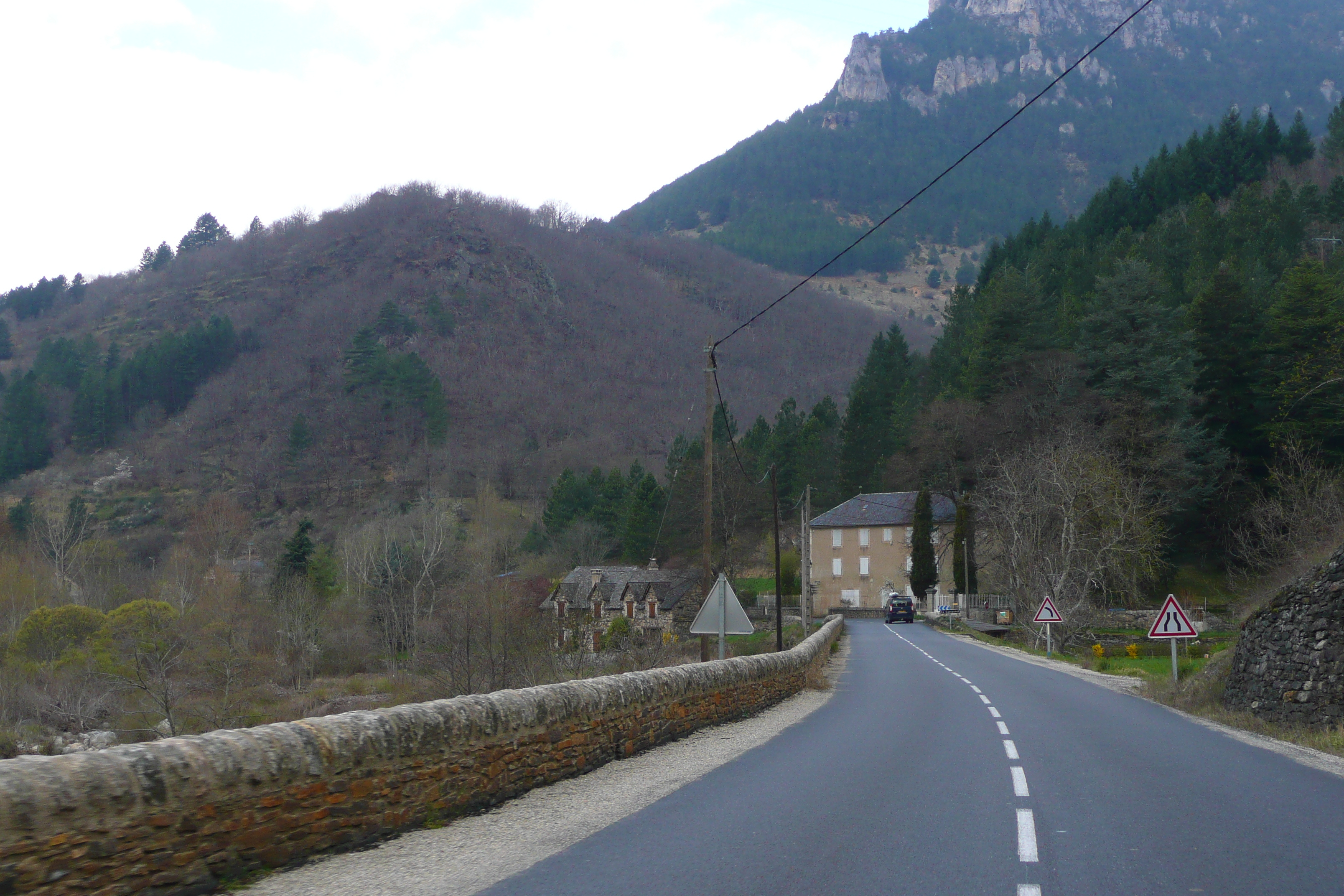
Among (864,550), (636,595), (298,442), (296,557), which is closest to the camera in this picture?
(296,557)

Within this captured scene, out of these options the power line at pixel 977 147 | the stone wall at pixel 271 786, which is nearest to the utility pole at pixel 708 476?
the power line at pixel 977 147

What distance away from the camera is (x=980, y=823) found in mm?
7559

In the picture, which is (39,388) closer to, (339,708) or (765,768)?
(339,708)

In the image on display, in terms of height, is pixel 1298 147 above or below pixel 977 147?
above

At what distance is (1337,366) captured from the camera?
40344 millimetres

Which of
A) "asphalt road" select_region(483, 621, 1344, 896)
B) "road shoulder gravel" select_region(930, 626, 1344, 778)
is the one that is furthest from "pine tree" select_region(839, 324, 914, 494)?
"asphalt road" select_region(483, 621, 1344, 896)

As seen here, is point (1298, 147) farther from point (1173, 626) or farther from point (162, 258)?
point (162, 258)

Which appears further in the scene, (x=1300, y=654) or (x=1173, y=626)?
(x=1173, y=626)

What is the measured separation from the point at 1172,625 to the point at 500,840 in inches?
677

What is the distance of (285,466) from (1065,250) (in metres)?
83.5

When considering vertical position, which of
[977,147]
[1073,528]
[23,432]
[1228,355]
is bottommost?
[1073,528]

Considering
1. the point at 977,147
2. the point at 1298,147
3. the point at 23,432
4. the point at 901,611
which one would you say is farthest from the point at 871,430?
the point at 23,432

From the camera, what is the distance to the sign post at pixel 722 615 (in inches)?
702

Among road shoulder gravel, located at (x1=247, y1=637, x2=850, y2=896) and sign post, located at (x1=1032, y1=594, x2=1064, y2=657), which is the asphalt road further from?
sign post, located at (x1=1032, y1=594, x2=1064, y2=657)
